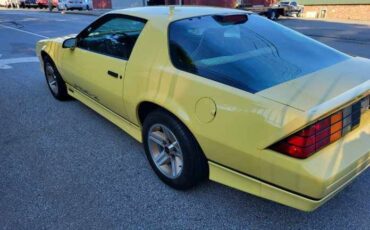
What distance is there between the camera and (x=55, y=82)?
4.84 meters

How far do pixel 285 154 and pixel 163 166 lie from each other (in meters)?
1.23

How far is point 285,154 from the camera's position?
195cm

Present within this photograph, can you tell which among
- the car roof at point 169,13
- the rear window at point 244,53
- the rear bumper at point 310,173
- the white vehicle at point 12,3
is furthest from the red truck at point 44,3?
the rear bumper at point 310,173

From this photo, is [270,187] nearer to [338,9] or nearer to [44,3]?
[338,9]

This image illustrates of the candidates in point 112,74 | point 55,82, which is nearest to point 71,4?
point 55,82

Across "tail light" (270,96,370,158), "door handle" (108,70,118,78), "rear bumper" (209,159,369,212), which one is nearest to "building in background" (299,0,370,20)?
"door handle" (108,70,118,78)

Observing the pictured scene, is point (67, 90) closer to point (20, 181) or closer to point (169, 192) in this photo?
point (20, 181)

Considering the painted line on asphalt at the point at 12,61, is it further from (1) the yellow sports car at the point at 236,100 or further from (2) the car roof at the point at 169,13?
(2) the car roof at the point at 169,13

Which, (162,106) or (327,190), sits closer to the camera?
(327,190)

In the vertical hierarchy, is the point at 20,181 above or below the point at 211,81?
below

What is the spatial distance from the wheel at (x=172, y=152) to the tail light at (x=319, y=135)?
704mm

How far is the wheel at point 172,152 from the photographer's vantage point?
2.49 m

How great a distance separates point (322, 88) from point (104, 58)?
2.13 meters

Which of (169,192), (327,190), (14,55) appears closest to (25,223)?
(169,192)
